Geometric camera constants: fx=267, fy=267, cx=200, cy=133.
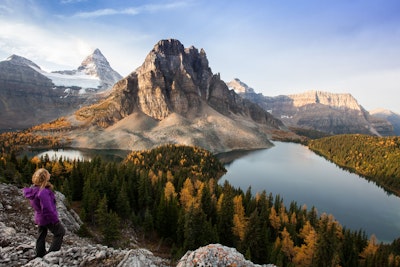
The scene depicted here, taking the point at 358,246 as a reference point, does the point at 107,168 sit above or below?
above

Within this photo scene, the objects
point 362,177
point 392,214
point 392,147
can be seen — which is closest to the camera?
point 392,214

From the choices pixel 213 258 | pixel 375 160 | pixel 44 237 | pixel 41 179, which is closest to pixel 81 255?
pixel 44 237

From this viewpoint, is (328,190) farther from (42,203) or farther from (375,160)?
(42,203)

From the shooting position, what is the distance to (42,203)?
11.2m

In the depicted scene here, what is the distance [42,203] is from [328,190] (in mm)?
115103

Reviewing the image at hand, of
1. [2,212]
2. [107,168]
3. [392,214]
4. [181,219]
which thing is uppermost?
[2,212]

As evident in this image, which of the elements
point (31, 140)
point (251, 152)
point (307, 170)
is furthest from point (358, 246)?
point (31, 140)

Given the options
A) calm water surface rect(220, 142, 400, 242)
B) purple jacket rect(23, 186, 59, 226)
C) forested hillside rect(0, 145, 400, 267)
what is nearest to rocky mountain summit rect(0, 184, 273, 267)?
purple jacket rect(23, 186, 59, 226)

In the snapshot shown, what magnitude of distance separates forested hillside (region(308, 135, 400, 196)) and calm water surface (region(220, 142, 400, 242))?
780 cm

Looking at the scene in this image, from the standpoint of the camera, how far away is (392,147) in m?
176

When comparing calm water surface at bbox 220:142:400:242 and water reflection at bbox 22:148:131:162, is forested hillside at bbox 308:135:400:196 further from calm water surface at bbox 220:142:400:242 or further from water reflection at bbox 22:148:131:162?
water reflection at bbox 22:148:131:162

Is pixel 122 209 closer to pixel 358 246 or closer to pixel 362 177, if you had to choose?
pixel 358 246

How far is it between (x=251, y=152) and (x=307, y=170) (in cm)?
5817

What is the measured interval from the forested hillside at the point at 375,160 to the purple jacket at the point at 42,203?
458ft
